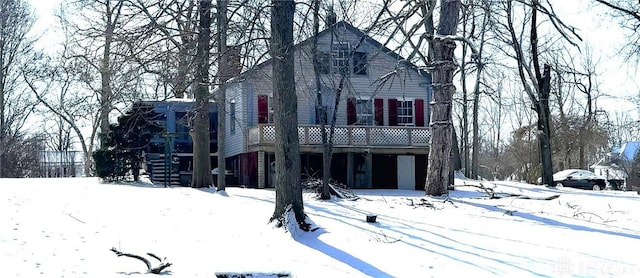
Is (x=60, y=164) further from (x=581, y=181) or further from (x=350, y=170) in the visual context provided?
(x=581, y=181)

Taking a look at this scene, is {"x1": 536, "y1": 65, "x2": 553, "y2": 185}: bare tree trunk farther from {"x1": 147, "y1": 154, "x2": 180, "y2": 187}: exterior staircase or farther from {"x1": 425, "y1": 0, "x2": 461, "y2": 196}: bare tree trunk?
{"x1": 147, "y1": 154, "x2": 180, "y2": 187}: exterior staircase

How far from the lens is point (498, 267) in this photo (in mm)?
9133

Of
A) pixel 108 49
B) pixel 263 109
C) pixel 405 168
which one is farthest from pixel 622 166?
pixel 108 49

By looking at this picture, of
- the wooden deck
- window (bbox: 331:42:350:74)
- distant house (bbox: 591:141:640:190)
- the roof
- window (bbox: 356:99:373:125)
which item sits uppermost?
window (bbox: 331:42:350:74)

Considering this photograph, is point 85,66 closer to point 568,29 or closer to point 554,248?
point 554,248

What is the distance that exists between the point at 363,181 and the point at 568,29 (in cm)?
1454

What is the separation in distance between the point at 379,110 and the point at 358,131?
7.14 feet

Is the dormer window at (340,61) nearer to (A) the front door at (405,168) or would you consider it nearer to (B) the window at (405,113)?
(B) the window at (405,113)

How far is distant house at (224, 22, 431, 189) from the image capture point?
26.2 metres

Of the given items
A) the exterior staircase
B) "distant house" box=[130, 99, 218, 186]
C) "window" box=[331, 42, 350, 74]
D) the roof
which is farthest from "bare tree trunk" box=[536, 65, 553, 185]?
the roof

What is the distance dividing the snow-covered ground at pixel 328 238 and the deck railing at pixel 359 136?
31.3 ft

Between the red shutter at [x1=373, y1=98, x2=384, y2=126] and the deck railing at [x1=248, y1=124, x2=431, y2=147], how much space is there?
1.40 metres

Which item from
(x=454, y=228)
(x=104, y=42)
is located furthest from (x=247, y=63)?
(x=454, y=228)

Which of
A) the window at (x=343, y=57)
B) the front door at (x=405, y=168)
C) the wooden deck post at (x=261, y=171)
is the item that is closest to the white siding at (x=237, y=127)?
the wooden deck post at (x=261, y=171)
